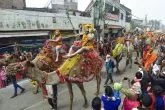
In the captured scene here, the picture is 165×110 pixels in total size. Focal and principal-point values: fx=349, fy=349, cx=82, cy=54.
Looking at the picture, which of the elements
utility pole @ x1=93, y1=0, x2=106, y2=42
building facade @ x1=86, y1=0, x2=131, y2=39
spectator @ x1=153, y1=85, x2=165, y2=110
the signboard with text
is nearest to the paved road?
spectator @ x1=153, y1=85, x2=165, y2=110

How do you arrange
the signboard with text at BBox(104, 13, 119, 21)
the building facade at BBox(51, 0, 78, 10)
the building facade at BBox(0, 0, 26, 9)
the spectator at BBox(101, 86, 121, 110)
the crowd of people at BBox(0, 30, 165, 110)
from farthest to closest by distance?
the signboard with text at BBox(104, 13, 119, 21) → the building facade at BBox(51, 0, 78, 10) → the building facade at BBox(0, 0, 26, 9) → the spectator at BBox(101, 86, 121, 110) → the crowd of people at BBox(0, 30, 165, 110)

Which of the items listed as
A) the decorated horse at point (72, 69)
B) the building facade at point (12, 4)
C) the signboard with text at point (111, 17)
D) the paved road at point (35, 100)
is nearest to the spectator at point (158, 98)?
the decorated horse at point (72, 69)

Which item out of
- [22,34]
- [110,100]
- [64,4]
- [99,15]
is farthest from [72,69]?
[64,4]

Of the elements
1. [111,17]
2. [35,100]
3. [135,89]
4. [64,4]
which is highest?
[64,4]

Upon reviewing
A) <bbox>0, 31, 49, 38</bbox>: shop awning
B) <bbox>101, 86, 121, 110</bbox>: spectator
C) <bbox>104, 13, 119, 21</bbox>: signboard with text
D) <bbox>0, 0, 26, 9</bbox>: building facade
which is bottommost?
<bbox>101, 86, 121, 110</bbox>: spectator

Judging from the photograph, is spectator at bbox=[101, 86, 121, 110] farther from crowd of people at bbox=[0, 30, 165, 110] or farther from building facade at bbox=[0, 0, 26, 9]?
building facade at bbox=[0, 0, 26, 9]

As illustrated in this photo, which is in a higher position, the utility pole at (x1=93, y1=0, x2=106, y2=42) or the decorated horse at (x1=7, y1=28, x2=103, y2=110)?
the utility pole at (x1=93, y1=0, x2=106, y2=42)

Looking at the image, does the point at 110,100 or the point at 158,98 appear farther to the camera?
the point at 110,100

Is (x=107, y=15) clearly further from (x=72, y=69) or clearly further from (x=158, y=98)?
(x=158, y=98)

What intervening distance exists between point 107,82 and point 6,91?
4.43 m

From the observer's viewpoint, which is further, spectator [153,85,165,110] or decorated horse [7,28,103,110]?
decorated horse [7,28,103,110]

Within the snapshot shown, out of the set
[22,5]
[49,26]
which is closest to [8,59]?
[49,26]

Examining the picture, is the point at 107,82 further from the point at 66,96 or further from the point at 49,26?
the point at 49,26

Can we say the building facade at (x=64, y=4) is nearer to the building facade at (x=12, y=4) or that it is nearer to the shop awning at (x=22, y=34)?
the building facade at (x=12, y=4)
